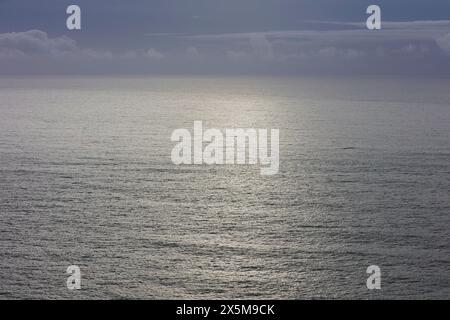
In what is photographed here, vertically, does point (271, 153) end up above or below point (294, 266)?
above

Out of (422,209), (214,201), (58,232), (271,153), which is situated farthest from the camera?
(271,153)

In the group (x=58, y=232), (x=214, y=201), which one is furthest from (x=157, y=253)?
(x=214, y=201)

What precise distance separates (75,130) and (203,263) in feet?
88.2

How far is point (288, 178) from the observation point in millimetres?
23750

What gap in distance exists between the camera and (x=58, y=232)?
16.4 m

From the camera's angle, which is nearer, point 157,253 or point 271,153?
point 157,253

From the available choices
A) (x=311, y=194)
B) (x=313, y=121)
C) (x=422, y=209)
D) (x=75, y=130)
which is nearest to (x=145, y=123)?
(x=75, y=130)

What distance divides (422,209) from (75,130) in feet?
83.3

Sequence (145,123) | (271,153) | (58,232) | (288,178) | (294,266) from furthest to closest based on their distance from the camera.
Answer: (145,123) < (271,153) < (288,178) < (58,232) < (294,266)

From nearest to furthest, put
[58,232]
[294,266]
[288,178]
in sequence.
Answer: [294,266], [58,232], [288,178]

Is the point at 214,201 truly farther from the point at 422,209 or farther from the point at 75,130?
the point at 75,130
